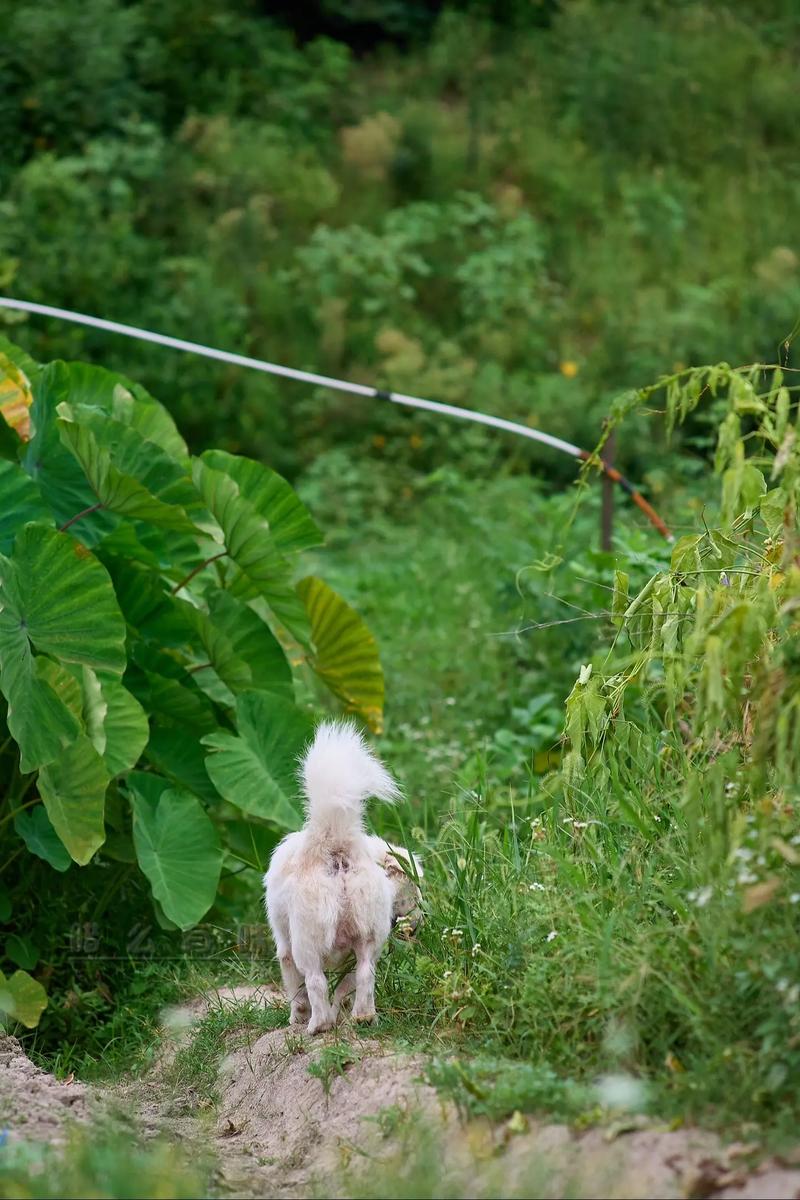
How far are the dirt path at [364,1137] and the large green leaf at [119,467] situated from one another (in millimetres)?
1177

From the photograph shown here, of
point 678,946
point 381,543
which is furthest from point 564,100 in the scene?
point 678,946

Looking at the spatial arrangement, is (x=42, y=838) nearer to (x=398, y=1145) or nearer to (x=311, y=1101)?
(x=311, y=1101)

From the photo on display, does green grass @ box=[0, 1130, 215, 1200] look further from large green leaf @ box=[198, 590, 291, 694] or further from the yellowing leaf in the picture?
the yellowing leaf

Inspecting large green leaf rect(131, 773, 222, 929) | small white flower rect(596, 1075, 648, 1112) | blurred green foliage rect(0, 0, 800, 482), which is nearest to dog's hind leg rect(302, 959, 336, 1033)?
small white flower rect(596, 1075, 648, 1112)

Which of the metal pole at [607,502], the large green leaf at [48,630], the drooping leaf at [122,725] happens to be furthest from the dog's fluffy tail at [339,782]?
the metal pole at [607,502]

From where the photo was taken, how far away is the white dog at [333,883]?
2.67 meters

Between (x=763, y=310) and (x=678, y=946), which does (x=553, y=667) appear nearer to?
(x=678, y=946)

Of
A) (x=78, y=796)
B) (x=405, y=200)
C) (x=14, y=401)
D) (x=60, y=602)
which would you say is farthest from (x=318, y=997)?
(x=405, y=200)

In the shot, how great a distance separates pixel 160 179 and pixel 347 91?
2.51 meters

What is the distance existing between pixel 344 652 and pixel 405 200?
770 cm

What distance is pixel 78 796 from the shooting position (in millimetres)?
3291

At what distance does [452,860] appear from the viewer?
3248 mm

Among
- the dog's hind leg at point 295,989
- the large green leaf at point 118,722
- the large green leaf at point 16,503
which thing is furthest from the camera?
the large green leaf at point 16,503

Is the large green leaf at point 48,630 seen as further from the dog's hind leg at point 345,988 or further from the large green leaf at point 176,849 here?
the dog's hind leg at point 345,988
